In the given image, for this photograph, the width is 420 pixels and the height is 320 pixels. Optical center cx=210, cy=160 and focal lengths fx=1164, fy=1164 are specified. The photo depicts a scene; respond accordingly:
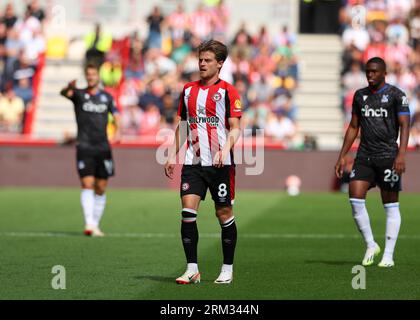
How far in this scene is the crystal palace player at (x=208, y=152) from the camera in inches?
437

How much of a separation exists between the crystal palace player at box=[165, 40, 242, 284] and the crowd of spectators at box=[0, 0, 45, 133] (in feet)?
64.4

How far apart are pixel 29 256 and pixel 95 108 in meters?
3.68

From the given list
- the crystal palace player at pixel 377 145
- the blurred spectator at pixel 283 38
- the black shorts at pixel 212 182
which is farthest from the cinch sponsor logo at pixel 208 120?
the blurred spectator at pixel 283 38

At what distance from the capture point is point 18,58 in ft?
110

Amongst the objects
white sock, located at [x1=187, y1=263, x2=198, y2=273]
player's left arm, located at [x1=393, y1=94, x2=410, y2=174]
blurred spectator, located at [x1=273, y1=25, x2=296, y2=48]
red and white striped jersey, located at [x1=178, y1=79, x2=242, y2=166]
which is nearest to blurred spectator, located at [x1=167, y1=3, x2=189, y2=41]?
blurred spectator, located at [x1=273, y1=25, x2=296, y2=48]

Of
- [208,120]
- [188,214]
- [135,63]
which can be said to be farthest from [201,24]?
[188,214]

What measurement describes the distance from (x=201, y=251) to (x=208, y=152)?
3476 millimetres

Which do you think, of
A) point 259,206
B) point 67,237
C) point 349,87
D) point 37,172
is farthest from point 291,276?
point 349,87

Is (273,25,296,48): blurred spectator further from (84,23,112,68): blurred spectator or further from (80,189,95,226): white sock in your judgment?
(80,189,95,226): white sock

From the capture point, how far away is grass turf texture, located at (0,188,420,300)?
10.7 metres

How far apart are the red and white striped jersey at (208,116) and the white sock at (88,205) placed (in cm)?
578

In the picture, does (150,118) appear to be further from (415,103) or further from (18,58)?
(415,103)

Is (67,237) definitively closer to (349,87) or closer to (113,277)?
(113,277)

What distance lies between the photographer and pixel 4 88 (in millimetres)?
32500
